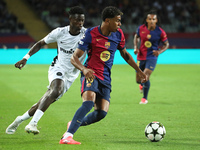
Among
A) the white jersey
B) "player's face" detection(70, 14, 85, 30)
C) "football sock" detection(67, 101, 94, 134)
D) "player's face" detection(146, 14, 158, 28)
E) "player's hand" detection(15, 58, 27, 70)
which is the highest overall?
"player's face" detection(146, 14, 158, 28)

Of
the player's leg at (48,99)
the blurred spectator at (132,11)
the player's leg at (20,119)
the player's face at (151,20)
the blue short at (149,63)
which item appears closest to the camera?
the player's leg at (48,99)

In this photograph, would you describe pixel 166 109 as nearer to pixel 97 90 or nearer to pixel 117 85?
pixel 97 90

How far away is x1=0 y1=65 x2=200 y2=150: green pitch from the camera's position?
6055 mm

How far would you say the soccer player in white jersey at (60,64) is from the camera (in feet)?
21.7

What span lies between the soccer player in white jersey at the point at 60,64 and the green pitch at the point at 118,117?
0.43m

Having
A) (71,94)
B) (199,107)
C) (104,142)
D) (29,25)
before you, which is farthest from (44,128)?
(29,25)

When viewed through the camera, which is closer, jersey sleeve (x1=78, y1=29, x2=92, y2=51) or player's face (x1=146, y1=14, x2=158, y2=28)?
jersey sleeve (x1=78, y1=29, x2=92, y2=51)

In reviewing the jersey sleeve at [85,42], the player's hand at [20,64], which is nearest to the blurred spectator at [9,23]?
the player's hand at [20,64]

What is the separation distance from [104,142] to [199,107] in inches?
181

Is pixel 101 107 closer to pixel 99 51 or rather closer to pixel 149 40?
pixel 99 51

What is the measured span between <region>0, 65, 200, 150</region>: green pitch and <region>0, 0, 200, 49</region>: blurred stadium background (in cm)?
1356

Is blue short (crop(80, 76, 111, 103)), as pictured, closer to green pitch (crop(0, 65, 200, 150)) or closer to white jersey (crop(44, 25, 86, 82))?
green pitch (crop(0, 65, 200, 150))

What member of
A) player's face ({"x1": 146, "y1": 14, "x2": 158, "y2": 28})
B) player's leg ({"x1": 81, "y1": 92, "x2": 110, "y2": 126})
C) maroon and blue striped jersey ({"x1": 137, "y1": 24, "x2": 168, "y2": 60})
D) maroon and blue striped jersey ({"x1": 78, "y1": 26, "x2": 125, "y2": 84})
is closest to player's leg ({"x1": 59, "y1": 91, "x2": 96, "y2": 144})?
player's leg ({"x1": 81, "y1": 92, "x2": 110, "y2": 126})

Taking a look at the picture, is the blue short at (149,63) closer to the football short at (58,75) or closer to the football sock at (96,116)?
the football short at (58,75)
